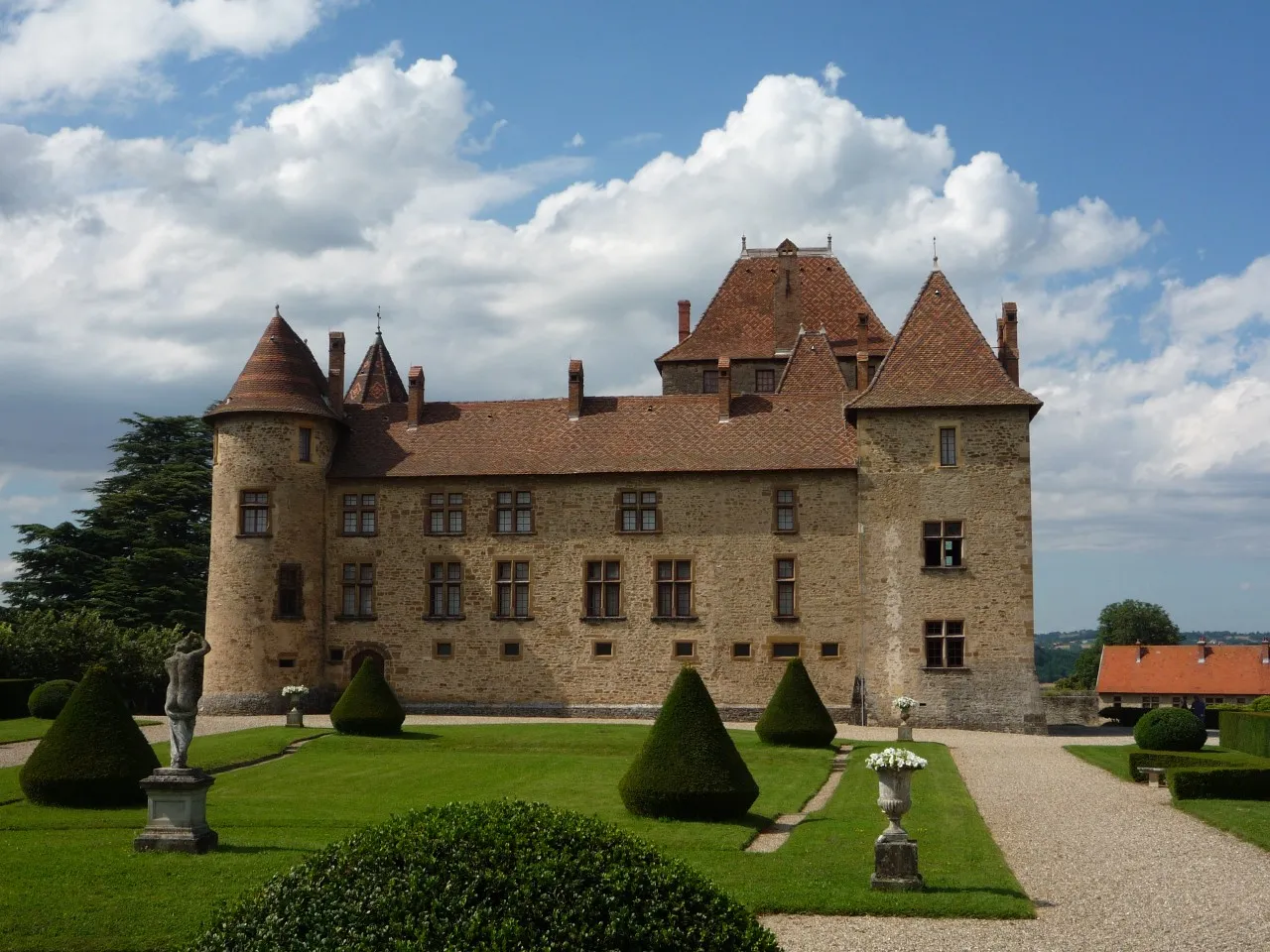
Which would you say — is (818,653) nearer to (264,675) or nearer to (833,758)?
(833,758)

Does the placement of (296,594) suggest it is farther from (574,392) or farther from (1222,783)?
(1222,783)

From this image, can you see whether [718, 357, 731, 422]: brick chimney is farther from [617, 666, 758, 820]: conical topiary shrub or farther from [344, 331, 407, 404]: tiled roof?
[617, 666, 758, 820]: conical topiary shrub

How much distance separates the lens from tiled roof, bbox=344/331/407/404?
42.8 m

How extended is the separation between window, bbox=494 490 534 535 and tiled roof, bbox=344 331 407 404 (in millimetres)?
8943

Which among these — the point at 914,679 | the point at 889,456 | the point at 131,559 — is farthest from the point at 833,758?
the point at 131,559

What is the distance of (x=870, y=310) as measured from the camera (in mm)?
41688

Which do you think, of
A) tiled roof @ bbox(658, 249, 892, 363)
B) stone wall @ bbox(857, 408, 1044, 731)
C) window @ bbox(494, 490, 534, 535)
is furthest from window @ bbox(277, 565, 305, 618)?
stone wall @ bbox(857, 408, 1044, 731)

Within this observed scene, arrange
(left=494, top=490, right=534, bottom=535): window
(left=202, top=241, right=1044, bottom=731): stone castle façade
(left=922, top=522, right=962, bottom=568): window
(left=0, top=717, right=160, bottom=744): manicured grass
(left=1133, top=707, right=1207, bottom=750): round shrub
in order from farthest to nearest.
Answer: (left=494, top=490, right=534, bottom=535): window
(left=922, top=522, right=962, bottom=568): window
(left=202, top=241, right=1044, bottom=731): stone castle façade
(left=0, top=717, right=160, bottom=744): manicured grass
(left=1133, top=707, right=1207, bottom=750): round shrub

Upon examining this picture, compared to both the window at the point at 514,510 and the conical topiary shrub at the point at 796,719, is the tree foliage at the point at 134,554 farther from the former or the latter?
the conical topiary shrub at the point at 796,719

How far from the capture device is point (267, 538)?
3462cm

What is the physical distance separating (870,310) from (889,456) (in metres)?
10.1

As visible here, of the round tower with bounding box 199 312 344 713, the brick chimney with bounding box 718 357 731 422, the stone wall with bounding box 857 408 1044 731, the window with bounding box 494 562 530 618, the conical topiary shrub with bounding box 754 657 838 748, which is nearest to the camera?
the conical topiary shrub with bounding box 754 657 838 748

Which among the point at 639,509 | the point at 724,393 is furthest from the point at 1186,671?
the point at 639,509

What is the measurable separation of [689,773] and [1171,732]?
44.3 feet
